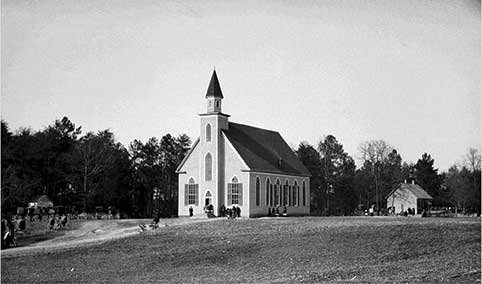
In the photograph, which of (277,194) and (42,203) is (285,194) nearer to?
(277,194)

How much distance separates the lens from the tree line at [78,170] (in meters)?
25.4

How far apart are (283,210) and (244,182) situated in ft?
11.0

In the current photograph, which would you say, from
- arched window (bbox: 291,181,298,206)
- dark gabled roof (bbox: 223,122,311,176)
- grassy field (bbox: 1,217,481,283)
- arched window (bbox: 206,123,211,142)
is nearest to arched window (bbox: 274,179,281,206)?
dark gabled roof (bbox: 223,122,311,176)

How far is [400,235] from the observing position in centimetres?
1582

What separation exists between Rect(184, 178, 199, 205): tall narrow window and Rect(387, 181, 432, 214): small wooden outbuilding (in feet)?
37.5

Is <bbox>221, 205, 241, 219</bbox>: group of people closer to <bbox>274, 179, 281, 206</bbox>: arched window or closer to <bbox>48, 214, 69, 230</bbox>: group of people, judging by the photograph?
<bbox>274, 179, 281, 206</bbox>: arched window

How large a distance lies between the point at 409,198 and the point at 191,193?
1250 cm

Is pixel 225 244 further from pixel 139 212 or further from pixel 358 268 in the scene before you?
pixel 139 212

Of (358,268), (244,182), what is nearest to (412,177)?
(244,182)

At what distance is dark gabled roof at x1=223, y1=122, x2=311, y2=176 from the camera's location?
26.2 m

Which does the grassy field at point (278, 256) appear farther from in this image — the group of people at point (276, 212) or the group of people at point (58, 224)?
the group of people at point (276, 212)

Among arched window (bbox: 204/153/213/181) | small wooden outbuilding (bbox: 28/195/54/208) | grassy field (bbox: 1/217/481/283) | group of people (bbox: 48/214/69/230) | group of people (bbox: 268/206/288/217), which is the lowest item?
grassy field (bbox: 1/217/481/283)

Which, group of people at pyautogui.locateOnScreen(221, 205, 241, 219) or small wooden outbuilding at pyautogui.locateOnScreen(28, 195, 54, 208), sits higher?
small wooden outbuilding at pyautogui.locateOnScreen(28, 195, 54, 208)

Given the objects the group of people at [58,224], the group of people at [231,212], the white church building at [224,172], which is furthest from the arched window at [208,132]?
the group of people at [58,224]
